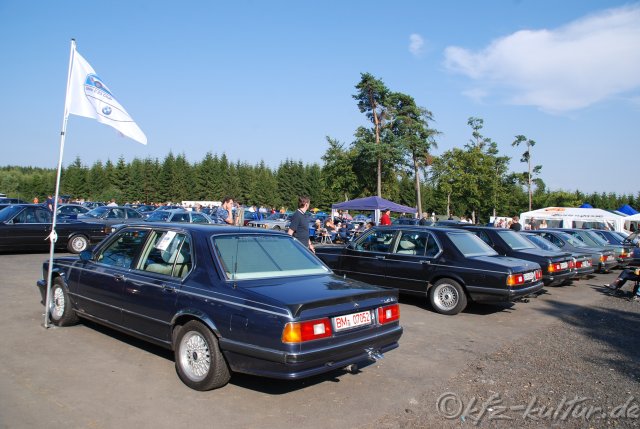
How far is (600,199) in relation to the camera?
261 ft

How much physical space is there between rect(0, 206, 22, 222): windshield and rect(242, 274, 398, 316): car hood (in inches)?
507

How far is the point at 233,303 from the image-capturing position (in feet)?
13.0

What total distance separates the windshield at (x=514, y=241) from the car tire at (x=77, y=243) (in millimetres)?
12751

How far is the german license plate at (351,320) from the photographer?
3998mm

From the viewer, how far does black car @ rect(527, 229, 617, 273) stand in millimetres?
13625

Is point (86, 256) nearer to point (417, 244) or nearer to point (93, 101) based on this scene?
point (93, 101)

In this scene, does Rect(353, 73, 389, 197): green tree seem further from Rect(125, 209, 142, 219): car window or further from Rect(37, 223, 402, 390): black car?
Rect(37, 223, 402, 390): black car

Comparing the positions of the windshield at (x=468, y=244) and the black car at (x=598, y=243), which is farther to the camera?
the black car at (x=598, y=243)

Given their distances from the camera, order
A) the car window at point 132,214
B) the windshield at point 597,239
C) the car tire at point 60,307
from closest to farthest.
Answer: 1. the car tire at point 60,307
2. the windshield at point 597,239
3. the car window at point 132,214

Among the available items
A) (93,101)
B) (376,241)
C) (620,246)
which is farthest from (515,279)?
(620,246)

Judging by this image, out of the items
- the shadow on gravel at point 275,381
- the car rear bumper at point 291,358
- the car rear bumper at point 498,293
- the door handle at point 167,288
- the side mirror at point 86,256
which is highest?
the side mirror at point 86,256

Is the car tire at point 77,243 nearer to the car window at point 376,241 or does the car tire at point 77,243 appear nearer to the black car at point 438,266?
the black car at point 438,266

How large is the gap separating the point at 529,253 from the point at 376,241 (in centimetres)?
361

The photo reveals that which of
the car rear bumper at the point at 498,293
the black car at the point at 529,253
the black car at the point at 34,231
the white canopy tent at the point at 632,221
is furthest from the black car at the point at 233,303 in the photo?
the white canopy tent at the point at 632,221
